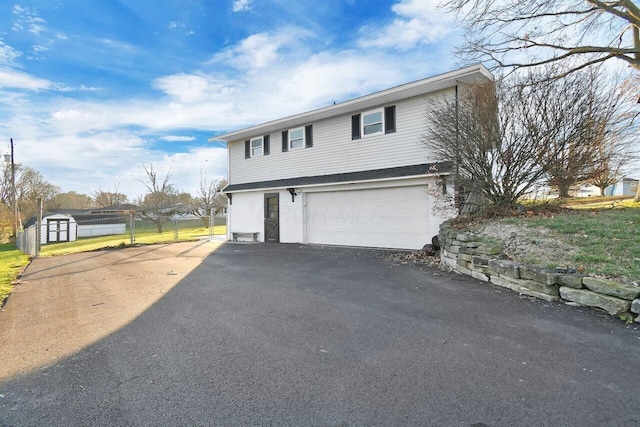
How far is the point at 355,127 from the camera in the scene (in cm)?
1200

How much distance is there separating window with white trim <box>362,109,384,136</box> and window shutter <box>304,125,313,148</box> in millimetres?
2533

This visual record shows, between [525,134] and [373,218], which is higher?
[525,134]

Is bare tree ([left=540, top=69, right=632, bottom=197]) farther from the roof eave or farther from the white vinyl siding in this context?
the white vinyl siding

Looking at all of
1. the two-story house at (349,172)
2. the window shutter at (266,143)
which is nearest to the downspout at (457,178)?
the two-story house at (349,172)

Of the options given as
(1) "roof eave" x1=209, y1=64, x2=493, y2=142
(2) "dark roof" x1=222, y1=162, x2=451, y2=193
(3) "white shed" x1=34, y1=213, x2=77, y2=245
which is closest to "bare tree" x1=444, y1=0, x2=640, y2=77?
(1) "roof eave" x1=209, y1=64, x2=493, y2=142

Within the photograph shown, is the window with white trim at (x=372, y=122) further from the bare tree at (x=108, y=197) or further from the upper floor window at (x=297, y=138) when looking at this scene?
the bare tree at (x=108, y=197)

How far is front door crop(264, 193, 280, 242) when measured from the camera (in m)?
14.4

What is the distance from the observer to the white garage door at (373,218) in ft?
33.8

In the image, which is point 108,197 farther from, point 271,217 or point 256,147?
point 271,217

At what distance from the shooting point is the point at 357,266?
8.16 m

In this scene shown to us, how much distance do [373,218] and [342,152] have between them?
298 centimetres

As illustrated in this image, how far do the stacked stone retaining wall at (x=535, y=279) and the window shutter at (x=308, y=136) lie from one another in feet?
25.6

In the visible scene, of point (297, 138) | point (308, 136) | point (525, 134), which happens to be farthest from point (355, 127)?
point (525, 134)

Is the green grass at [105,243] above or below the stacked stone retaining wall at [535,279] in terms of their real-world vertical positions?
below
